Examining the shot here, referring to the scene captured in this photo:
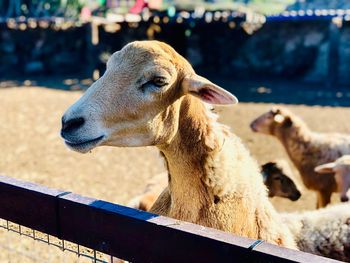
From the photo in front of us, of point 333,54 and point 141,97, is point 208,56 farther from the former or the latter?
point 141,97

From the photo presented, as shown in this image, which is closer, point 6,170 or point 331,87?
point 6,170

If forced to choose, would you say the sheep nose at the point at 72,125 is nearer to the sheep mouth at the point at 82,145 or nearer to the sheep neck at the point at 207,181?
the sheep mouth at the point at 82,145

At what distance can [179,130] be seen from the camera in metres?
3.28

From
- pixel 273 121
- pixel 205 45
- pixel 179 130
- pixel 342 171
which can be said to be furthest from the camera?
pixel 205 45

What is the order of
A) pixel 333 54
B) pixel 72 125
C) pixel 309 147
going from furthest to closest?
pixel 333 54, pixel 309 147, pixel 72 125

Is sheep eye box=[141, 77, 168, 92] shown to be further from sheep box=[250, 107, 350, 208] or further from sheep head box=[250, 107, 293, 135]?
sheep head box=[250, 107, 293, 135]

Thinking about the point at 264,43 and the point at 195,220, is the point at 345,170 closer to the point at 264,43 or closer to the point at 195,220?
the point at 195,220

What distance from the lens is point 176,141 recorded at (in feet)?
10.7

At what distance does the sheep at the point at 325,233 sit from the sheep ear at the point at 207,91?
1376 millimetres

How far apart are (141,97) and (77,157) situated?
252 inches

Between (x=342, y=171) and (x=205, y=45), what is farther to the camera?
(x=205, y=45)

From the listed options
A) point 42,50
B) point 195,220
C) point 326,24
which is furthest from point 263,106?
point 195,220

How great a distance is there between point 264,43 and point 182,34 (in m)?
3.32

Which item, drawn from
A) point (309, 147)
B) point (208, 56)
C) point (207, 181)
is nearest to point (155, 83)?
point (207, 181)
